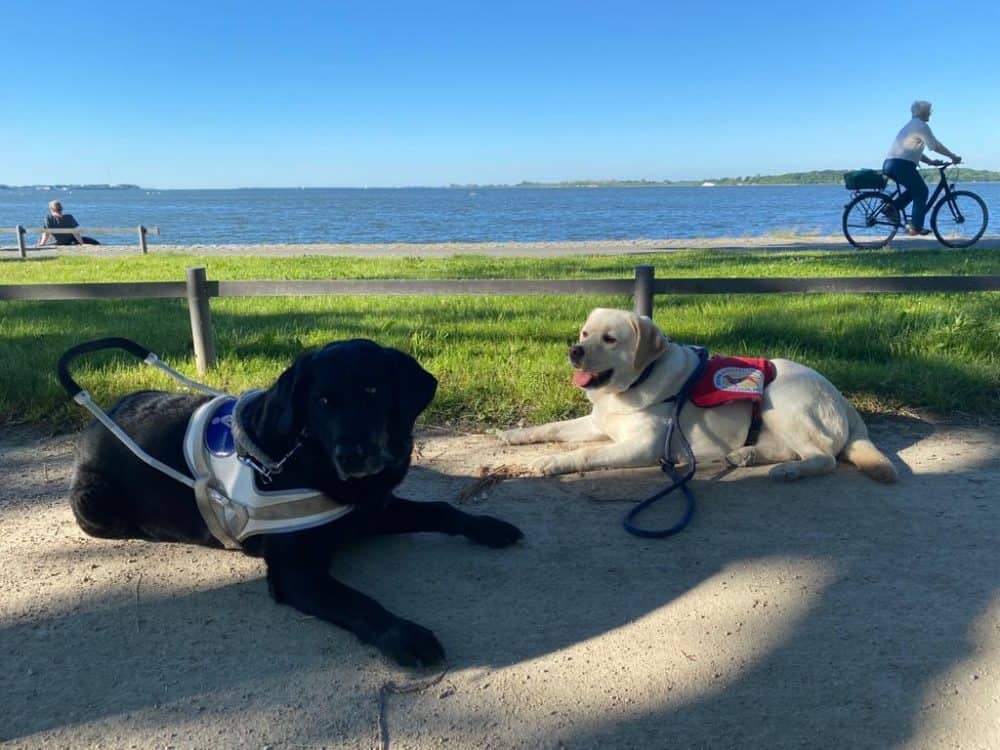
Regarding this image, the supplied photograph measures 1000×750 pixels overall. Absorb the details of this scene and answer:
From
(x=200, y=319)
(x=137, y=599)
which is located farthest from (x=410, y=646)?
(x=200, y=319)

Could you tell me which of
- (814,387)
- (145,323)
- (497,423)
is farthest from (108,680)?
(145,323)

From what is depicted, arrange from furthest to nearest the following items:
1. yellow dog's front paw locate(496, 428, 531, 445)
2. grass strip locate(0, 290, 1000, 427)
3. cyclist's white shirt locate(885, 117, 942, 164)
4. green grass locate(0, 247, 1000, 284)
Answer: cyclist's white shirt locate(885, 117, 942, 164), green grass locate(0, 247, 1000, 284), grass strip locate(0, 290, 1000, 427), yellow dog's front paw locate(496, 428, 531, 445)

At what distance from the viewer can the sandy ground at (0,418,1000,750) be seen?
2252 millimetres

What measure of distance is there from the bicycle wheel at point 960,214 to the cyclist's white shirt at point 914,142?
52.1 inches

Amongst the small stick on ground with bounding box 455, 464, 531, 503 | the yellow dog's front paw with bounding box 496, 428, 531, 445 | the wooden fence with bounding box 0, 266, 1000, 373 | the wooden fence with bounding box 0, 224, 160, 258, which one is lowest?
the small stick on ground with bounding box 455, 464, 531, 503

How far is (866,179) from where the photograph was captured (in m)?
13.8

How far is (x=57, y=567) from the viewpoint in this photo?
322 centimetres

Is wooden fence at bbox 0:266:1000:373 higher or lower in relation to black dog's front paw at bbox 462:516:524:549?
higher

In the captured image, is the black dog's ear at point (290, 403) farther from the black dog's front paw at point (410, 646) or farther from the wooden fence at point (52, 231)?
the wooden fence at point (52, 231)

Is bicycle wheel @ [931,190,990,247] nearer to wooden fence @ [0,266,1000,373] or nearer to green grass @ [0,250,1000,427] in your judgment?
green grass @ [0,250,1000,427]

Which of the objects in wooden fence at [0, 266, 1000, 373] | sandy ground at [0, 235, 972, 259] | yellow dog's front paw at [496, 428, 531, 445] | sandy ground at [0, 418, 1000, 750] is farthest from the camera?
sandy ground at [0, 235, 972, 259]

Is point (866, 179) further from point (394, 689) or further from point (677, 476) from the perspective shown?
point (394, 689)

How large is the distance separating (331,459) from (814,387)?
9.19ft

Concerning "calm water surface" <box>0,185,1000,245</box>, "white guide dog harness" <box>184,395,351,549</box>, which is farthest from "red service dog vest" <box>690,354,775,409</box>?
"calm water surface" <box>0,185,1000,245</box>
